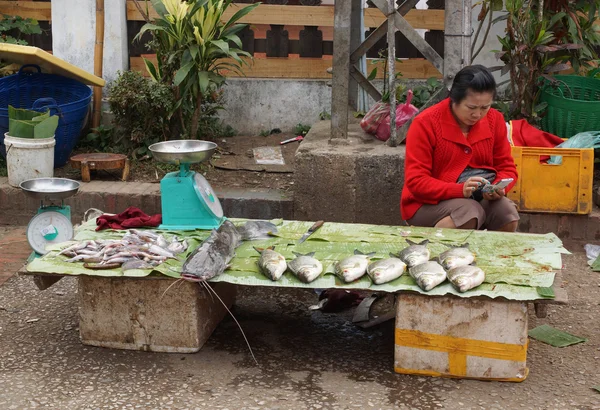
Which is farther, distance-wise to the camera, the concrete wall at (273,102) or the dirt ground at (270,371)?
the concrete wall at (273,102)

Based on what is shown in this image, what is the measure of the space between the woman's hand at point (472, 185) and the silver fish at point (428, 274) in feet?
3.17

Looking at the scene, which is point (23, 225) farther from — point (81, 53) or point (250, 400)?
point (250, 400)

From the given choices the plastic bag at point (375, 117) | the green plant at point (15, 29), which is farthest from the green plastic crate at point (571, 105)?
the green plant at point (15, 29)

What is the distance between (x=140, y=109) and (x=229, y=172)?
98 centimetres

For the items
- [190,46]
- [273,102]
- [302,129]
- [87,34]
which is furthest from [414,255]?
[87,34]

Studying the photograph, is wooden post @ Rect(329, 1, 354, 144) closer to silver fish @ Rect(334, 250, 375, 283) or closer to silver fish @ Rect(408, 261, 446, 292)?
silver fish @ Rect(334, 250, 375, 283)

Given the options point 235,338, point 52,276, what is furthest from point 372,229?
point 52,276

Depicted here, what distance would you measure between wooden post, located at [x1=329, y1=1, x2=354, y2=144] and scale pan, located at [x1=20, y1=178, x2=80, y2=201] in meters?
2.04

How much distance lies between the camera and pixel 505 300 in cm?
418

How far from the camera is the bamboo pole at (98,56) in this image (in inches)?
319

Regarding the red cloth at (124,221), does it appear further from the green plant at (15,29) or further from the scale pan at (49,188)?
the green plant at (15,29)

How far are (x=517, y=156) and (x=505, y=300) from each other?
255cm

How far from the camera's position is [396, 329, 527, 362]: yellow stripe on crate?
4.27m

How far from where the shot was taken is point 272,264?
4402 millimetres
